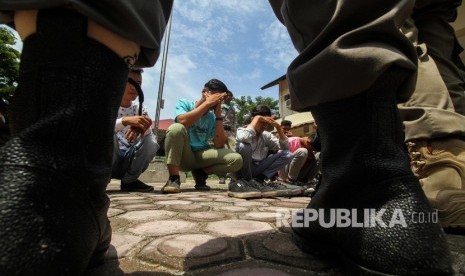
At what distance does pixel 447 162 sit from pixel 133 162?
2.88 metres

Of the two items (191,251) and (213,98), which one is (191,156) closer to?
(213,98)

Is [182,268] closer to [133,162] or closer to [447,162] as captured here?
[447,162]

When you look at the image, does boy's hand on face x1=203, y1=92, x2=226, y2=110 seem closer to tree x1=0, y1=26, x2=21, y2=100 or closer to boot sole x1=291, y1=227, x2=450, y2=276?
boot sole x1=291, y1=227, x2=450, y2=276

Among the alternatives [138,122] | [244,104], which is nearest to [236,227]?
[138,122]

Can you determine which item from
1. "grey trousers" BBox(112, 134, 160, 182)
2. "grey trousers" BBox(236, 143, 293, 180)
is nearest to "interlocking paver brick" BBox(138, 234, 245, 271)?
"grey trousers" BBox(112, 134, 160, 182)

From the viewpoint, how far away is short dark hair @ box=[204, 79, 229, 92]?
11.7 ft

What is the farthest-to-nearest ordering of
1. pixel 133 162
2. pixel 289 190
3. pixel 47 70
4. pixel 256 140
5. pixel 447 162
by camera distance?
pixel 256 140 < pixel 133 162 < pixel 289 190 < pixel 447 162 < pixel 47 70

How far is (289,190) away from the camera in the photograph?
2834mm

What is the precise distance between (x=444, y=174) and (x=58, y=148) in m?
1.20

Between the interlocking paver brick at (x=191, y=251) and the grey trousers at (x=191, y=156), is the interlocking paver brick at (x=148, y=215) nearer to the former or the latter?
the interlocking paver brick at (x=191, y=251)

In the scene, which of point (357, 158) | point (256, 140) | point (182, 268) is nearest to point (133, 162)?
point (256, 140)

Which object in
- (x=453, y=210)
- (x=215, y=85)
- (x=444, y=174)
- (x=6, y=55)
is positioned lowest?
(x=453, y=210)

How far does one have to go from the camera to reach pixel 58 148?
437 millimetres

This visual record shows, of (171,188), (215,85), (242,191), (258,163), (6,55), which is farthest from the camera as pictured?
(6,55)
